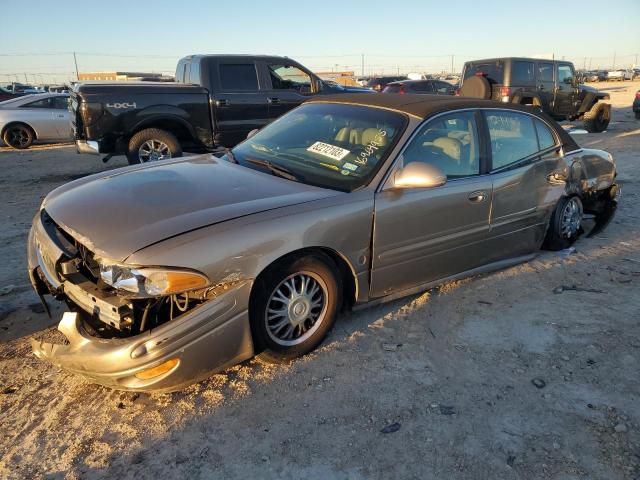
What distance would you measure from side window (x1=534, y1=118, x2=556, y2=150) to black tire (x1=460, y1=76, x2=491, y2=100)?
8042mm

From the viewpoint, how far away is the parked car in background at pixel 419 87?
17594 mm

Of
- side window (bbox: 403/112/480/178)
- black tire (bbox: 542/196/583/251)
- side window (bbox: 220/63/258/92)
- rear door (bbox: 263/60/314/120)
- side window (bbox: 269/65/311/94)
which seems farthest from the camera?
side window (bbox: 269/65/311/94)

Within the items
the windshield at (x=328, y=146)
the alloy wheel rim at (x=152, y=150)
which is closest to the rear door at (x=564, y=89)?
the alloy wheel rim at (x=152, y=150)

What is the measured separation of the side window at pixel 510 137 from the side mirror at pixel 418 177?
3.18ft

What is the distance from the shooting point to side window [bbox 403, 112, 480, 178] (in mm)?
3412

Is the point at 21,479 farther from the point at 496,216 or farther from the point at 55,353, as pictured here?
the point at 496,216

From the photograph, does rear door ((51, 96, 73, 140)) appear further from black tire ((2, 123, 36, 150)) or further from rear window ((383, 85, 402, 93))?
rear window ((383, 85, 402, 93))

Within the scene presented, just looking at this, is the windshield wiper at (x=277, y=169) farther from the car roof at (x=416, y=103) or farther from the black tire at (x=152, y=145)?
the black tire at (x=152, y=145)

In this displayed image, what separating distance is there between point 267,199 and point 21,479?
179 cm

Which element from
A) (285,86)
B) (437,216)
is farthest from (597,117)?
(437,216)

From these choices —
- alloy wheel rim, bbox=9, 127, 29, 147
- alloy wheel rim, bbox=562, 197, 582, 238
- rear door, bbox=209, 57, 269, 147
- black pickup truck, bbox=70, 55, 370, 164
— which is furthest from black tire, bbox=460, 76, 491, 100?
alloy wheel rim, bbox=9, 127, 29, 147

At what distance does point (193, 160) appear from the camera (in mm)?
3842

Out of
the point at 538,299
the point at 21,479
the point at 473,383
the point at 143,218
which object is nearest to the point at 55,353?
the point at 21,479

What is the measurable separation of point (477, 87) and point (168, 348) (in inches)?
461
